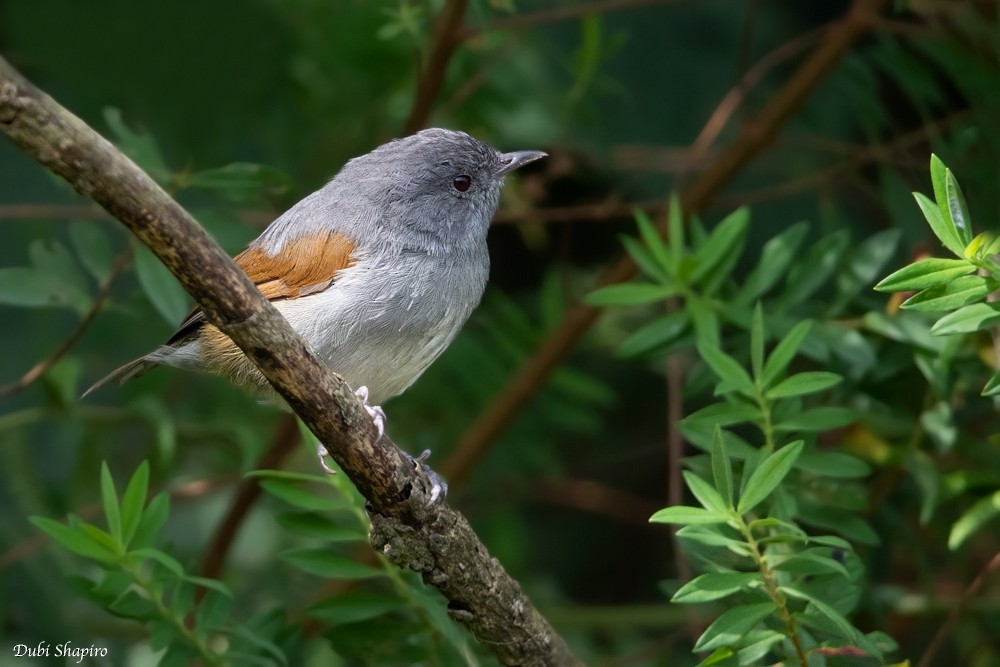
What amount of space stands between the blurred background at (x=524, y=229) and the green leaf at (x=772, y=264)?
0.25 metres

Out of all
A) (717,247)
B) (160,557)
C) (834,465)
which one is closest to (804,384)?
(834,465)

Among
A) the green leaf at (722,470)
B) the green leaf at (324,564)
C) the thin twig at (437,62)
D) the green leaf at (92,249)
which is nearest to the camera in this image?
the green leaf at (722,470)

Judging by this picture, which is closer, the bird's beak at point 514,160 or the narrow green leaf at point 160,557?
the narrow green leaf at point 160,557

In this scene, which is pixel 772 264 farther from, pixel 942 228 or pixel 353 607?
pixel 353 607

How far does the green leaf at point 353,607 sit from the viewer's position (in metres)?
3.10

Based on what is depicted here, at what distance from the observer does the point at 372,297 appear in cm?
332

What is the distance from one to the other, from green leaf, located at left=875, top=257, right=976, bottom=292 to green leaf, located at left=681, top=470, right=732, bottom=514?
60 centimetres

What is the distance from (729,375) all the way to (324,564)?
1195 mm

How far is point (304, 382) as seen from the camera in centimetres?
246

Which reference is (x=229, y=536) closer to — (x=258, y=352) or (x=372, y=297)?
(x=372, y=297)

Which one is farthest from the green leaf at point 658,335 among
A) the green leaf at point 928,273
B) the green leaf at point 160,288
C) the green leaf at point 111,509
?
the green leaf at point 111,509

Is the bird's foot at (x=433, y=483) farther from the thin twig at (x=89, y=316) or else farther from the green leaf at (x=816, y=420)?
the thin twig at (x=89, y=316)

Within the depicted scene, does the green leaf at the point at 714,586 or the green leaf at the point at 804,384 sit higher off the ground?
the green leaf at the point at 804,384

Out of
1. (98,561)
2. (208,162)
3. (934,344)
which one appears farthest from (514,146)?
(98,561)
